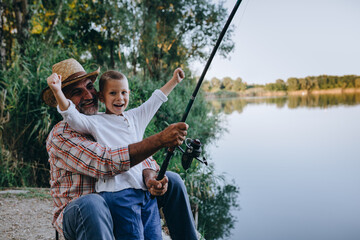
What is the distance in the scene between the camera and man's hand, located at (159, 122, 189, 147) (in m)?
1.34

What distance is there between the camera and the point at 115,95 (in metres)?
1.72

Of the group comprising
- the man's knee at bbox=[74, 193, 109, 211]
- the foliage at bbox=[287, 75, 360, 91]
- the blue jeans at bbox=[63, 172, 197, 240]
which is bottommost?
the blue jeans at bbox=[63, 172, 197, 240]

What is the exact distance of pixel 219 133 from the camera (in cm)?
860

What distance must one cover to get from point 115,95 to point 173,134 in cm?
56

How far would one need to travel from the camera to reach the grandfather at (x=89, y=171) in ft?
4.47

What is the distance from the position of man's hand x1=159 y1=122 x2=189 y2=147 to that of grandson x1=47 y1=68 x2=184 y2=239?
0.38 m

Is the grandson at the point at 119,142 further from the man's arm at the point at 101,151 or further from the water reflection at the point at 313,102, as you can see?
the water reflection at the point at 313,102

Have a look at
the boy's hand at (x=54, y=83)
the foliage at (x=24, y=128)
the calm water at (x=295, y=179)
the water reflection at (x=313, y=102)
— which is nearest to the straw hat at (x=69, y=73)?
the boy's hand at (x=54, y=83)

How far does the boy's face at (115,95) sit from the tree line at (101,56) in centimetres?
273

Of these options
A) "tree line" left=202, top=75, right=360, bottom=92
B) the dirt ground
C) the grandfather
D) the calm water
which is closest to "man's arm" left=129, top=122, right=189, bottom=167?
the grandfather

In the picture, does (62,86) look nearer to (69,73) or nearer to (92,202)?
(69,73)

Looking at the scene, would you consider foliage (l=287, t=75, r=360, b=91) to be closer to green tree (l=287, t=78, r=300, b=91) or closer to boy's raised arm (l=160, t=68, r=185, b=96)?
green tree (l=287, t=78, r=300, b=91)

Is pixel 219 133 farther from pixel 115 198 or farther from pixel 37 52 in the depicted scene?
pixel 115 198

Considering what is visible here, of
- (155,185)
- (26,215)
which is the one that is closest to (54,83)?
(155,185)
